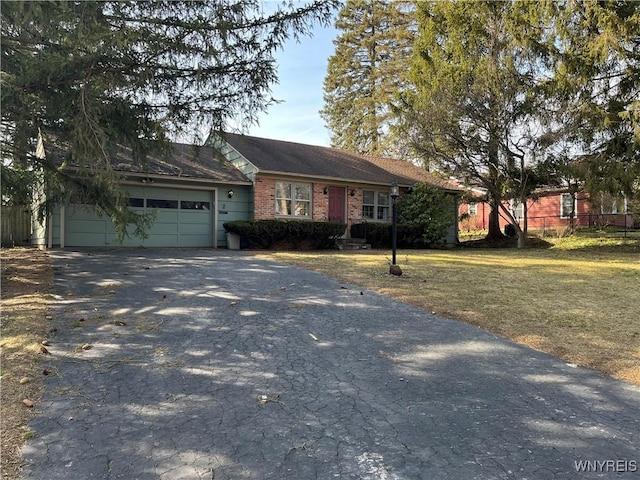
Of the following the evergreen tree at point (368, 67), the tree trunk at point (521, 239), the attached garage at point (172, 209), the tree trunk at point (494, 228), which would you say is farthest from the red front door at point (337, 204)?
the evergreen tree at point (368, 67)

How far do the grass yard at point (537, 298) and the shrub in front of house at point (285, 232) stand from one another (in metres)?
3.12

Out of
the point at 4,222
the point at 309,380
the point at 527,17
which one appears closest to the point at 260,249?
the point at 4,222

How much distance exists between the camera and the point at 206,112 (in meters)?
7.63

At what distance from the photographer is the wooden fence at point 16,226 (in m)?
15.2

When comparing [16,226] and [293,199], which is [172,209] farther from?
[16,226]

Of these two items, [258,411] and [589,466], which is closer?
[589,466]

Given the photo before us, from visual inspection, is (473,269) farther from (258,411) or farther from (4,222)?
(4,222)

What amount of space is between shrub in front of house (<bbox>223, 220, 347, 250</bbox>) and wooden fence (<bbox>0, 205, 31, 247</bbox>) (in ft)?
23.8

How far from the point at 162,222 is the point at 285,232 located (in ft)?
13.8

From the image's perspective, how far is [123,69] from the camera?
19.6ft

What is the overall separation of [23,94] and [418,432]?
6.65 meters

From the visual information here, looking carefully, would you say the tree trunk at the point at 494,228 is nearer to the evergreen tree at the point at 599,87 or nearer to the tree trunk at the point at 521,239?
the tree trunk at the point at 521,239

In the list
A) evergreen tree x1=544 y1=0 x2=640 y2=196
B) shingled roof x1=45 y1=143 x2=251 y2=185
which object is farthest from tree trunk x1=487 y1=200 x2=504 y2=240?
shingled roof x1=45 y1=143 x2=251 y2=185

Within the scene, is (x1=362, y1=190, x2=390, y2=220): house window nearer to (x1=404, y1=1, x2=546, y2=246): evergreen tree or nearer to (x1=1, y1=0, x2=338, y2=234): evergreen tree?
(x1=404, y1=1, x2=546, y2=246): evergreen tree
